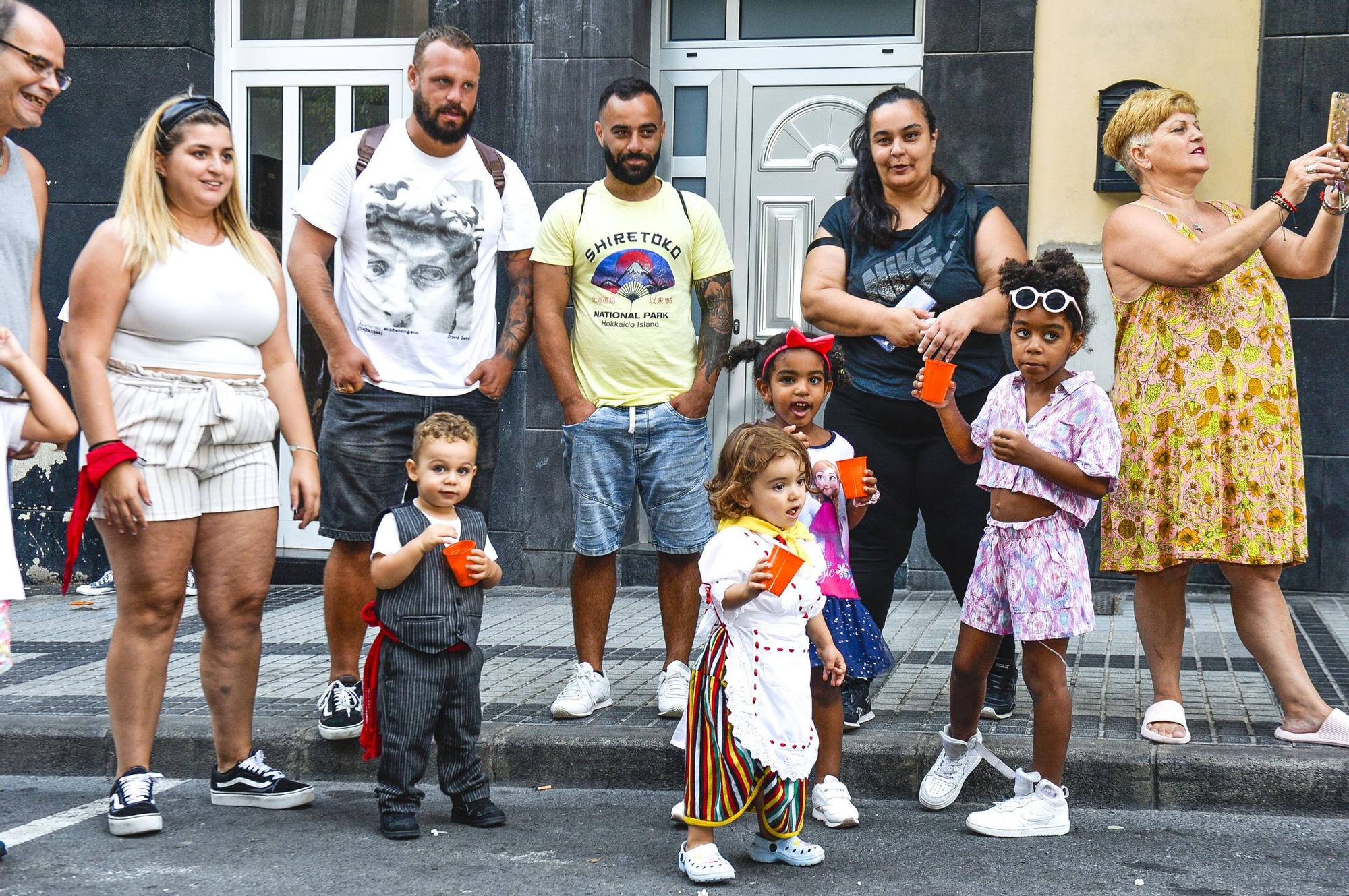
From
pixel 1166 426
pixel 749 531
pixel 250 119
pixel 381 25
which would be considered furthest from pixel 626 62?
pixel 749 531

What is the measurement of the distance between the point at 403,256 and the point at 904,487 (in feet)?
6.09

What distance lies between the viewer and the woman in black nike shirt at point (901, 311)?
4750 millimetres

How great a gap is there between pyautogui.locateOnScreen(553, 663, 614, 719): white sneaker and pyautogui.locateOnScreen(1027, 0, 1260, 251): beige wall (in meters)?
3.93

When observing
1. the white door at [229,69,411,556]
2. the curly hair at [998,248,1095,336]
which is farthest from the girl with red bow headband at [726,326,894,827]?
the white door at [229,69,411,556]

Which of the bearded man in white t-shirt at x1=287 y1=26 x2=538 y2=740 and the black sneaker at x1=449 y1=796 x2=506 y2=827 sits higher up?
the bearded man in white t-shirt at x1=287 y1=26 x2=538 y2=740

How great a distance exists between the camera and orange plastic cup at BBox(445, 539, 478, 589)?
4.05 meters

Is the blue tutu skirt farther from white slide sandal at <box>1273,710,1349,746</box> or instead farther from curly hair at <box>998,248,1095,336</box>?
white slide sandal at <box>1273,710,1349,746</box>

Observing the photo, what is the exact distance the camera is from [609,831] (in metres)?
4.28

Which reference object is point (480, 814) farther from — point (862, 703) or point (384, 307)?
point (384, 307)

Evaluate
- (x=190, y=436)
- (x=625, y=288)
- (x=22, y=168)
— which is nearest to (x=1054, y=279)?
(x=625, y=288)

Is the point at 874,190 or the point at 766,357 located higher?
the point at 874,190

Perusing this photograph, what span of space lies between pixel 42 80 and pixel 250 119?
193 inches

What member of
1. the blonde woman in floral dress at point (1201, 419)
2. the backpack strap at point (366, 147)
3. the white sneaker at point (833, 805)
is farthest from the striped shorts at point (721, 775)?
the backpack strap at point (366, 147)

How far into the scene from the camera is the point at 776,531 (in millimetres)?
3834
